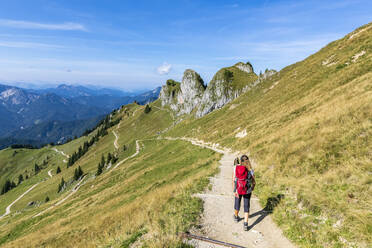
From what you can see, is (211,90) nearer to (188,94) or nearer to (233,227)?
(188,94)

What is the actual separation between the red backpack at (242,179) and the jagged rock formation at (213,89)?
3434 inches

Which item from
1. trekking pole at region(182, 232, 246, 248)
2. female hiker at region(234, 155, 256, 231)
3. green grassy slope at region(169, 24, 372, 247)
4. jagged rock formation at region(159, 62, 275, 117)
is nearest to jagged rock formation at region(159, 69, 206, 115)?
jagged rock formation at region(159, 62, 275, 117)

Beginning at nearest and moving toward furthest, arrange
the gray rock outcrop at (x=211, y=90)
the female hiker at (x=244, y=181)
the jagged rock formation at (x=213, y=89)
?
the female hiker at (x=244, y=181) < the jagged rock formation at (x=213, y=89) < the gray rock outcrop at (x=211, y=90)

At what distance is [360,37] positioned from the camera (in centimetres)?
4562

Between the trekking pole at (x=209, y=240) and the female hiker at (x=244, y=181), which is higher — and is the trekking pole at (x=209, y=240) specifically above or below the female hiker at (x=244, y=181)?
below

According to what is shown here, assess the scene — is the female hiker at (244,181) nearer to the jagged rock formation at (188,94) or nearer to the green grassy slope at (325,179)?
the green grassy slope at (325,179)

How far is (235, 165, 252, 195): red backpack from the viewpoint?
9195 mm

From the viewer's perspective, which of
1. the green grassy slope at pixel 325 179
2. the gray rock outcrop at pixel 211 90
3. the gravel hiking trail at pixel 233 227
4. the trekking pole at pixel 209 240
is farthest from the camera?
the gray rock outcrop at pixel 211 90

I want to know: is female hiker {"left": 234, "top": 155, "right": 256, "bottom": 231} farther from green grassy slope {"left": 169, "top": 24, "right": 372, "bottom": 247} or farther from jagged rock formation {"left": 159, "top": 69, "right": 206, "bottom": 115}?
jagged rock formation {"left": 159, "top": 69, "right": 206, "bottom": 115}

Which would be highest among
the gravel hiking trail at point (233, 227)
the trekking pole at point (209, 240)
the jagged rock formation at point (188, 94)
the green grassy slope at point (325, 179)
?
the jagged rock formation at point (188, 94)

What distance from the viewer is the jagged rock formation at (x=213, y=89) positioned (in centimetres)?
10214

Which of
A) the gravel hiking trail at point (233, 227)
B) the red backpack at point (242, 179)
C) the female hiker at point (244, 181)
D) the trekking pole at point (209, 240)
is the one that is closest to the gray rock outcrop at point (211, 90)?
the gravel hiking trail at point (233, 227)

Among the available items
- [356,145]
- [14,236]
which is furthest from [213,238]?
[14,236]

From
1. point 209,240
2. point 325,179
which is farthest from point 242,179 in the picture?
point 325,179
